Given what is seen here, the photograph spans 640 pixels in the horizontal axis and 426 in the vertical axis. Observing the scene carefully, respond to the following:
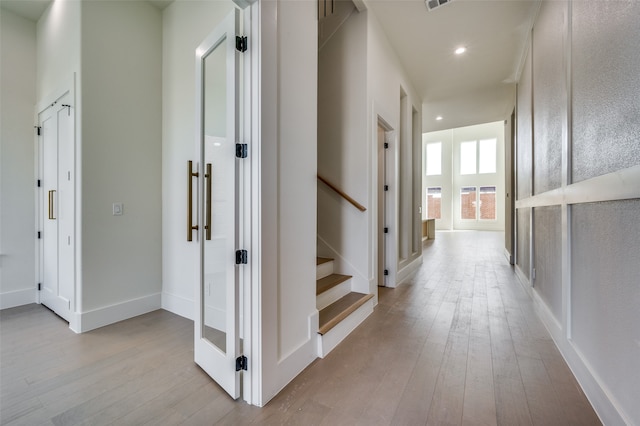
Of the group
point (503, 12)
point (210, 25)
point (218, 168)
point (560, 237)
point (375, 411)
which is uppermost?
point (503, 12)

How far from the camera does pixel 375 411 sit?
149 centimetres

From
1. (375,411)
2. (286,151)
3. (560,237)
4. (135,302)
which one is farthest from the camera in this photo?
(135,302)

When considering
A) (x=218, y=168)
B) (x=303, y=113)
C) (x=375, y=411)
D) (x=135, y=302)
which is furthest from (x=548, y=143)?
(x=135, y=302)

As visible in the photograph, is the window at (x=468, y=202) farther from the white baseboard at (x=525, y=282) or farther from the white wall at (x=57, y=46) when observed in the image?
the white wall at (x=57, y=46)

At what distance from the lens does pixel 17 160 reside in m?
3.25

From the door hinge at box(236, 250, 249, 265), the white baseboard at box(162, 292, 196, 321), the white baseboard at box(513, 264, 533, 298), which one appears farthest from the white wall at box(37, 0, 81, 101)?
the white baseboard at box(513, 264, 533, 298)

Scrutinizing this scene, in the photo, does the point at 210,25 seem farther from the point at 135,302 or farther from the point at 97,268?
the point at 135,302

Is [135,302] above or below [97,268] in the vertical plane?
below

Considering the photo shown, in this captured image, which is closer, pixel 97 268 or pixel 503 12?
pixel 97 268

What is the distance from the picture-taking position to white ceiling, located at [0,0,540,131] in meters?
3.09

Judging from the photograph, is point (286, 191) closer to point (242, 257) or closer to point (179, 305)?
point (242, 257)

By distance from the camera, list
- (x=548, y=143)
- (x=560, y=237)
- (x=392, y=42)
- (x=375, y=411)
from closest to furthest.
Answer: (x=375, y=411), (x=560, y=237), (x=548, y=143), (x=392, y=42)

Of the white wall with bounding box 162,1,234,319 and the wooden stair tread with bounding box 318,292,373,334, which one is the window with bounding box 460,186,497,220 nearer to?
the wooden stair tread with bounding box 318,292,373,334

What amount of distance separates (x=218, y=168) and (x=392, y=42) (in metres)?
3.28
